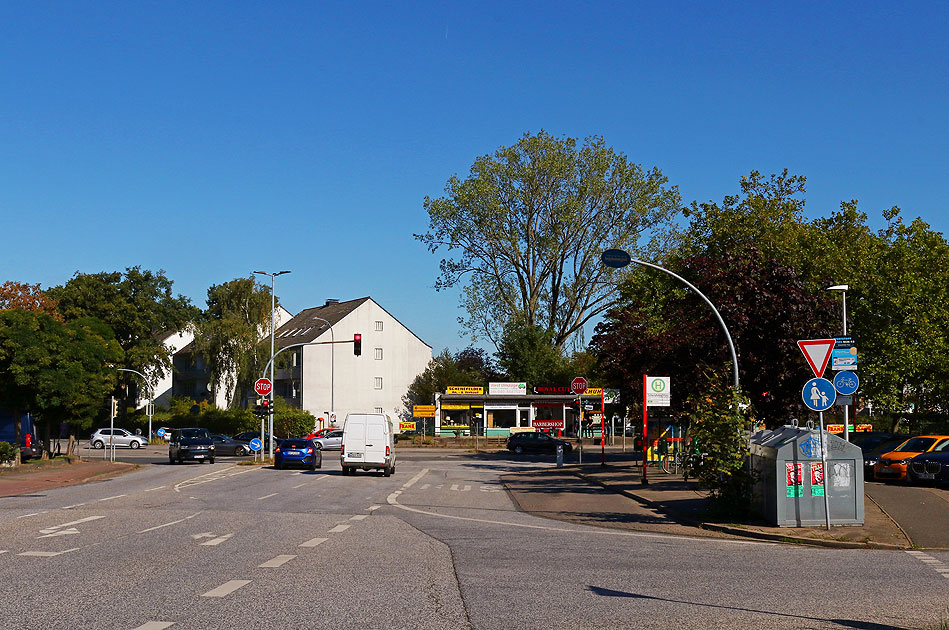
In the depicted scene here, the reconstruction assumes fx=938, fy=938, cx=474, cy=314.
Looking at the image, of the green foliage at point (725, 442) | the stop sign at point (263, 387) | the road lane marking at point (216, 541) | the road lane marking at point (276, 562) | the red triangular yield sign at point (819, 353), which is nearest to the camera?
the road lane marking at point (276, 562)

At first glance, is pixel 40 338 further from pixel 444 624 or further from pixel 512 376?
pixel 512 376

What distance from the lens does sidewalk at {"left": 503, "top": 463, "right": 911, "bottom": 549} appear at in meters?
15.6

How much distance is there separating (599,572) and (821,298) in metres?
20.5

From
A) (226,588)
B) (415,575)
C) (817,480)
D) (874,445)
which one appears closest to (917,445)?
(874,445)

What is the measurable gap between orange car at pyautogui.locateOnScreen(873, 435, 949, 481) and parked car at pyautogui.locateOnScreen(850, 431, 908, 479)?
0.52 m

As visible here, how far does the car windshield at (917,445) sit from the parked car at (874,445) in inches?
31.1

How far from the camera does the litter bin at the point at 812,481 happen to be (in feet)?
54.7

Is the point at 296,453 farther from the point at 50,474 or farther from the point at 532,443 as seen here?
the point at 532,443

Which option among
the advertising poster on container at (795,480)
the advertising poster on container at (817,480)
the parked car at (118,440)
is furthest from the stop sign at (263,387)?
the advertising poster on container at (817,480)

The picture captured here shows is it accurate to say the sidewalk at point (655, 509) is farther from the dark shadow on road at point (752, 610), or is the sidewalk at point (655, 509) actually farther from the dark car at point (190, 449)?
the dark car at point (190, 449)

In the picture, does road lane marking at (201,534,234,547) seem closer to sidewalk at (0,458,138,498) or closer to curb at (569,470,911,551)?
curb at (569,470,911,551)

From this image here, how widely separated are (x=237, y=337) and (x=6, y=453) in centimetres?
3964

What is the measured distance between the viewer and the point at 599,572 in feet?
35.9

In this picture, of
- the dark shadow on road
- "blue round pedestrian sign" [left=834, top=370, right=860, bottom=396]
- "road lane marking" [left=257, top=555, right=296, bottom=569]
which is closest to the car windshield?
"blue round pedestrian sign" [left=834, top=370, right=860, bottom=396]
